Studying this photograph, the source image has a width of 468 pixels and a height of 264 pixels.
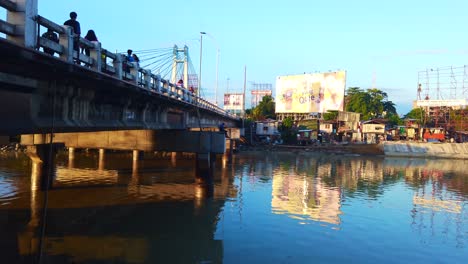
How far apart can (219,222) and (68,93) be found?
8.73 metres

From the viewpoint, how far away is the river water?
13234 millimetres

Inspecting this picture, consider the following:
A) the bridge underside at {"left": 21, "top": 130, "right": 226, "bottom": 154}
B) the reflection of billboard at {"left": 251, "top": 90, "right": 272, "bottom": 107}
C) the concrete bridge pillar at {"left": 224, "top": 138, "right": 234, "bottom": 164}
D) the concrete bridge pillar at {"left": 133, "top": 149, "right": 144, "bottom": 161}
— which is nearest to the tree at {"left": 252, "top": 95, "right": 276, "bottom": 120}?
the reflection of billboard at {"left": 251, "top": 90, "right": 272, "bottom": 107}

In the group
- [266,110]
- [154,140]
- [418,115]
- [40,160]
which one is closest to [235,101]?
[266,110]

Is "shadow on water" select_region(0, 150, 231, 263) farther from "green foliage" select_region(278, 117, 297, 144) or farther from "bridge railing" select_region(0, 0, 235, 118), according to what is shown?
"green foliage" select_region(278, 117, 297, 144)

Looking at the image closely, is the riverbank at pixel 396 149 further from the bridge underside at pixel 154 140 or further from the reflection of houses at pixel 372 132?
the bridge underside at pixel 154 140

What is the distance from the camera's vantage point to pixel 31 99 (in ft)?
35.0

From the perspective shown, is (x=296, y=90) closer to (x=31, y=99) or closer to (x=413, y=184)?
(x=413, y=184)

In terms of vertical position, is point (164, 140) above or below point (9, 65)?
below

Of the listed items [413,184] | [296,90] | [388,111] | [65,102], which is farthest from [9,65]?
[388,111]

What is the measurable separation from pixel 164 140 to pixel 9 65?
16242 millimetres

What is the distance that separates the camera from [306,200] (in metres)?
24.2

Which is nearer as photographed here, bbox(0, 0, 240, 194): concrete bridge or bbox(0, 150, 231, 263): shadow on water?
bbox(0, 0, 240, 194): concrete bridge

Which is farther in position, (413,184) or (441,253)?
(413,184)

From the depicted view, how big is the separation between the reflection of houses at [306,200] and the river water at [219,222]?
0.24 feet
